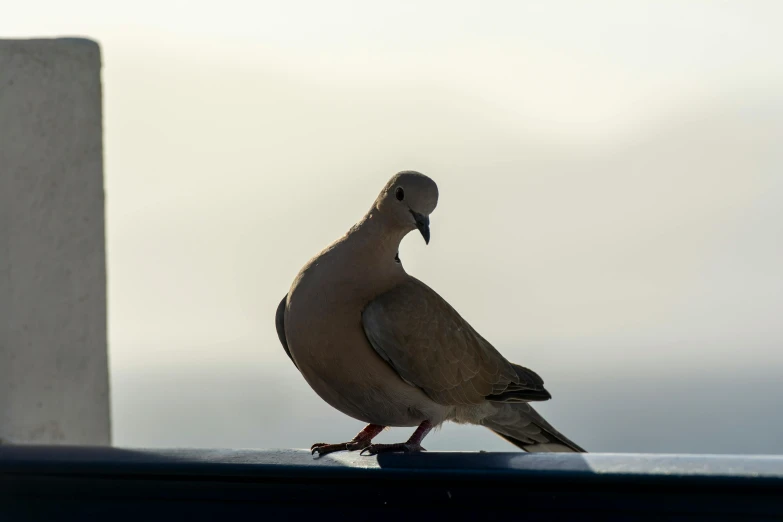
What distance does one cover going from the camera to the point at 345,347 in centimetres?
299

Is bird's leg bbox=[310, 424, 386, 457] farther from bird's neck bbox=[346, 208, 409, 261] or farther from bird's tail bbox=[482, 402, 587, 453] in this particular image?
bird's neck bbox=[346, 208, 409, 261]

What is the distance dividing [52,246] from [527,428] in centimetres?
193

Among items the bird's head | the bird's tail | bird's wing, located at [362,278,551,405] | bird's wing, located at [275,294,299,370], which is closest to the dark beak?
the bird's head

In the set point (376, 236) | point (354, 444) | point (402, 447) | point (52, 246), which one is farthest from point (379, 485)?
point (52, 246)

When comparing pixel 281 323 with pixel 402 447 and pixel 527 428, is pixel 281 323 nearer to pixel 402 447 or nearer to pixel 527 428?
pixel 402 447

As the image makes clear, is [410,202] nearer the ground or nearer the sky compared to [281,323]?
nearer the sky

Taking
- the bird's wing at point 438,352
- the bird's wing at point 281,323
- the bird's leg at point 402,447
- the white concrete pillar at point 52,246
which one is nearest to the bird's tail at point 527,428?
the bird's wing at point 438,352

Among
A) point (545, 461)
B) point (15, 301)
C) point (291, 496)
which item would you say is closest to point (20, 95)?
point (15, 301)

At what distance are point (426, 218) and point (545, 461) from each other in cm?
98

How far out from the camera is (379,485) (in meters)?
2.43

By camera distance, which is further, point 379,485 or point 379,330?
point 379,330

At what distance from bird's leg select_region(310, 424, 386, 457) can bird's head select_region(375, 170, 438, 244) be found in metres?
0.69

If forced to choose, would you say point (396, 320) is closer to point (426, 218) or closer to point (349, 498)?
point (426, 218)

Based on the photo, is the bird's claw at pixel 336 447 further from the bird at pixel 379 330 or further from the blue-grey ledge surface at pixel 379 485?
the blue-grey ledge surface at pixel 379 485
